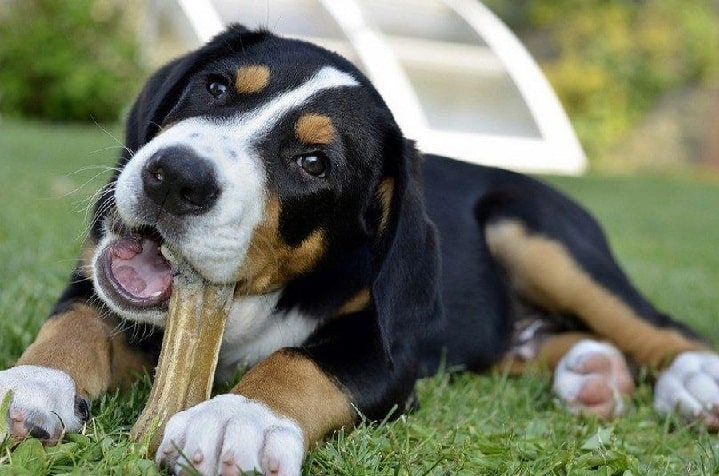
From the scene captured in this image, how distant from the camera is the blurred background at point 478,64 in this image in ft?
59.8

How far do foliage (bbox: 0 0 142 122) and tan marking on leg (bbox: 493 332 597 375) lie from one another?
1793 centimetres

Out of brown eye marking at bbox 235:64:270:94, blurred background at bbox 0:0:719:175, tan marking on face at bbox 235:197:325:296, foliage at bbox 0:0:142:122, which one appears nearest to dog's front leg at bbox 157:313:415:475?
tan marking on face at bbox 235:197:325:296

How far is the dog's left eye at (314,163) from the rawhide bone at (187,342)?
476 mm

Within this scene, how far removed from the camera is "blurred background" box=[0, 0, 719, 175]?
59.8 feet

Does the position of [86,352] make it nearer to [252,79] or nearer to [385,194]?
[252,79]

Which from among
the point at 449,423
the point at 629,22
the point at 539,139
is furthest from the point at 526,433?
the point at 629,22

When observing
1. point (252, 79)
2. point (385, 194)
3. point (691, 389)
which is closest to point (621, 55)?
point (691, 389)

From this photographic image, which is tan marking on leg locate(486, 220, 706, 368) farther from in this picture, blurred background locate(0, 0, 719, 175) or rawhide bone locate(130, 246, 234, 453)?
blurred background locate(0, 0, 719, 175)

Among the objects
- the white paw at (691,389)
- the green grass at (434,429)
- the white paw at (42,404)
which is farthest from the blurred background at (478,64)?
the white paw at (42,404)

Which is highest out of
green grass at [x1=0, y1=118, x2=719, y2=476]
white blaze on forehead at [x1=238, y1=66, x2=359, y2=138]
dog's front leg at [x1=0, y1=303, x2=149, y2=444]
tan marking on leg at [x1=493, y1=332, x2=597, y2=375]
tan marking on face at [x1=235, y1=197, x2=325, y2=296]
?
white blaze on forehead at [x1=238, y1=66, x2=359, y2=138]

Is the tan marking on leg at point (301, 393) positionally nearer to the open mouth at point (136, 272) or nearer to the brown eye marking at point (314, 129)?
the open mouth at point (136, 272)

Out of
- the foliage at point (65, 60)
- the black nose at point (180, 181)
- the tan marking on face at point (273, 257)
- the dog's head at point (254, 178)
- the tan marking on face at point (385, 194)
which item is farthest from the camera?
the foliage at point (65, 60)

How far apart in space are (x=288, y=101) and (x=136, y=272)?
0.74 metres

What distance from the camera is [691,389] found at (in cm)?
390
